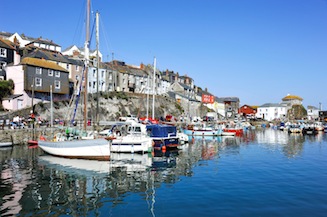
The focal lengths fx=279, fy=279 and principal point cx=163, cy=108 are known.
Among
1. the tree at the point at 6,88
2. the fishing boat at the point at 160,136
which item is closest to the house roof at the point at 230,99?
the tree at the point at 6,88

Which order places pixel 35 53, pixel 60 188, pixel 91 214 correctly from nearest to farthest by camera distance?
pixel 91 214
pixel 60 188
pixel 35 53

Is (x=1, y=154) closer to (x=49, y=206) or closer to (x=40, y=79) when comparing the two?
(x=49, y=206)

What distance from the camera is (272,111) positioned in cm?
15425

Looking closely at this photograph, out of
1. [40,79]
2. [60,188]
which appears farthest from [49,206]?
[40,79]

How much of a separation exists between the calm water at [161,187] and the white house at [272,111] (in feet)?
420

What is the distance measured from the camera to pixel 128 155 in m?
35.0

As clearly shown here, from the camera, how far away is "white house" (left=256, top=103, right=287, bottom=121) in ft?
499

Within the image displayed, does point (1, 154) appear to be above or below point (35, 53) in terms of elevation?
below

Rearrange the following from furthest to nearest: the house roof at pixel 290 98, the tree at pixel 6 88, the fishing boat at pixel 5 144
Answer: the house roof at pixel 290 98
the tree at pixel 6 88
the fishing boat at pixel 5 144

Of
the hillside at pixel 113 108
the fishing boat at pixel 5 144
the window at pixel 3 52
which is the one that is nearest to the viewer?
the fishing boat at pixel 5 144

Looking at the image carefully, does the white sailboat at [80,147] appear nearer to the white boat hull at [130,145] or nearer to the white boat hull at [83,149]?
the white boat hull at [83,149]

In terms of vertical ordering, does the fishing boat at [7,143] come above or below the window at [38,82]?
below

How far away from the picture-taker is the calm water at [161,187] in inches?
613

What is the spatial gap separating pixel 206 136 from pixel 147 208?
53.7 meters
